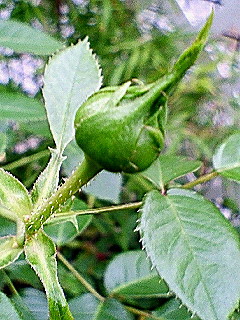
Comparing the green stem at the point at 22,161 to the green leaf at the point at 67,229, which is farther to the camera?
the green stem at the point at 22,161

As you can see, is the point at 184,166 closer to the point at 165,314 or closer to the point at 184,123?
the point at 165,314

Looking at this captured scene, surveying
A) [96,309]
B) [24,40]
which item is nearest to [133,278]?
[96,309]

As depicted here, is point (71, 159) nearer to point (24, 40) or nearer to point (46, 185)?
point (24, 40)

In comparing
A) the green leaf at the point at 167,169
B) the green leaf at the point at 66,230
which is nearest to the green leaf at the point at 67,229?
the green leaf at the point at 66,230

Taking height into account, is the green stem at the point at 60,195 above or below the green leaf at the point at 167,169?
above

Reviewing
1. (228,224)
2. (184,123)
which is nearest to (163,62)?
(184,123)

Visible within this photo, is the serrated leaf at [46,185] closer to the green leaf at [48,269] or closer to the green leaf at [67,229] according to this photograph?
the green leaf at [48,269]

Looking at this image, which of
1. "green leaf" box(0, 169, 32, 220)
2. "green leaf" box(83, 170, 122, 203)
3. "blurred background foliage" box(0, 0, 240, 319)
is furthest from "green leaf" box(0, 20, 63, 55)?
"blurred background foliage" box(0, 0, 240, 319)

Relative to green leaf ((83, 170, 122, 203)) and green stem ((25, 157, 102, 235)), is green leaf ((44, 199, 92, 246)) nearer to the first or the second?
green leaf ((83, 170, 122, 203))
